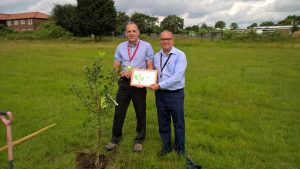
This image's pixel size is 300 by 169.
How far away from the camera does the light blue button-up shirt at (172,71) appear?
15.3 ft

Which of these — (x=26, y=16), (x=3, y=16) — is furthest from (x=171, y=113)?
(x=3, y=16)

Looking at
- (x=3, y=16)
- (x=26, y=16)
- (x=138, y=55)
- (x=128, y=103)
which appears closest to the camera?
(x=138, y=55)

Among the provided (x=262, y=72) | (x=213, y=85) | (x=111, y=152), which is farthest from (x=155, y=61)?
(x=262, y=72)

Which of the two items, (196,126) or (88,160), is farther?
(196,126)

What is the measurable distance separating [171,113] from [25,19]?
101 m

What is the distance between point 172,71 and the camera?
189 inches

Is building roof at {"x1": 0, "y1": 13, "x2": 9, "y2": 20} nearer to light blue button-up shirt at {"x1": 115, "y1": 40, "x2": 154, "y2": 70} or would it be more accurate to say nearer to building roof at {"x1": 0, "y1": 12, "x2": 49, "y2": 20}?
building roof at {"x1": 0, "y1": 12, "x2": 49, "y2": 20}

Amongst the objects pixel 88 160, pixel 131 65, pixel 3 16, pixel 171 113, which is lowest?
pixel 88 160

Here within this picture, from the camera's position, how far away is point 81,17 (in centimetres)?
4553

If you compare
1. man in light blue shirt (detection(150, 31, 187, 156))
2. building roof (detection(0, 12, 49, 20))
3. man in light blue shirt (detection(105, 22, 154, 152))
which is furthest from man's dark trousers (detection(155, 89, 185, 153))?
building roof (detection(0, 12, 49, 20))

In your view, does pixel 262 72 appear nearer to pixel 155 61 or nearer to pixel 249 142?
pixel 249 142

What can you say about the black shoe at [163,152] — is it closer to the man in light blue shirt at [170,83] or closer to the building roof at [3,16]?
the man in light blue shirt at [170,83]

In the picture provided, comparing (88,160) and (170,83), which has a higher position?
(170,83)

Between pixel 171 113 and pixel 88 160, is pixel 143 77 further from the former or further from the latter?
pixel 88 160
